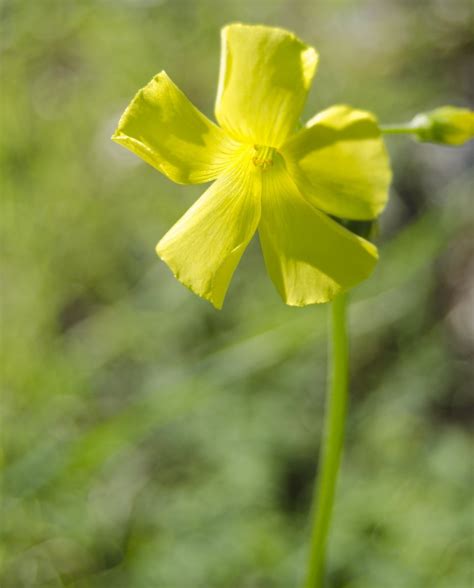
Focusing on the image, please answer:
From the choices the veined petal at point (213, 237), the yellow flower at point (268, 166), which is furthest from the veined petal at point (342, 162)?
the veined petal at point (213, 237)

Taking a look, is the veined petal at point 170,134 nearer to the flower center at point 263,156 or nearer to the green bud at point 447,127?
the flower center at point 263,156

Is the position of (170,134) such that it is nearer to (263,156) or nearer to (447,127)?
(263,156)

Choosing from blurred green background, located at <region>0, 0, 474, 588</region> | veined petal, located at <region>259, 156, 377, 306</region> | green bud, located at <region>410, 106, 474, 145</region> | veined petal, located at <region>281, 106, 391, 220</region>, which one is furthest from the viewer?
blurred green background, located at <region>0, 0, 474, 588</region>

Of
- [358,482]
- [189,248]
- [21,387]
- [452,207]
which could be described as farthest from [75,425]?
[189,248]

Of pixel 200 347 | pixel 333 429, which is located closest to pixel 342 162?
pixel 333 429

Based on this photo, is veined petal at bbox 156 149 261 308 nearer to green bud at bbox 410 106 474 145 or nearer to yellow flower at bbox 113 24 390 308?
yellow flower at bbox 113 24 390 308

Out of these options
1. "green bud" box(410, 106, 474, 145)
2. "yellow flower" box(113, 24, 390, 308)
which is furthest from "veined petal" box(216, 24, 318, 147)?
"green bud" box(410, 106, 474, 145)

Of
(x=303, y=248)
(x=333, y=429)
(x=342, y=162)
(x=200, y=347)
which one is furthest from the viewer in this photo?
(x=200, y=347)
